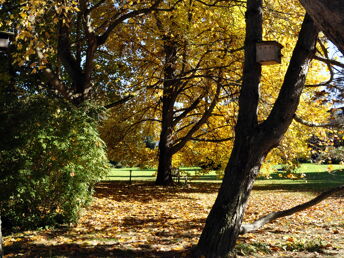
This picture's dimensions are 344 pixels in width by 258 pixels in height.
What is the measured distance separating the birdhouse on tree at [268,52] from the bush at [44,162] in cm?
407

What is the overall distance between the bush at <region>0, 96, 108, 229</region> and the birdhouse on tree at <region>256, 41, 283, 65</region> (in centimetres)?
407

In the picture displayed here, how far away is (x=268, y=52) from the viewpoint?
5414 millimetres

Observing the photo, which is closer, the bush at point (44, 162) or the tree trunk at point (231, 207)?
the tree trunk at point (231, 207)

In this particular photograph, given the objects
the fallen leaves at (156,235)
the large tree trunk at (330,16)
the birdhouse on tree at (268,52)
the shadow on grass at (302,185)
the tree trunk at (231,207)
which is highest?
the birdhouse on tree at (268,52)

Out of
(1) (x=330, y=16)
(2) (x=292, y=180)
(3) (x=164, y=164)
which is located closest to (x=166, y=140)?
(3) (x=164, y=164)

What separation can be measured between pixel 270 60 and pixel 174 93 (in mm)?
11337

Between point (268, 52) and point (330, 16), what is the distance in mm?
3528

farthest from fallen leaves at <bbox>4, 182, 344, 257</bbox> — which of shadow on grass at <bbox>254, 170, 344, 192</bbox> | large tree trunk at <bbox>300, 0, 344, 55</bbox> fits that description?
shadow on grass at <bbox>254, 170, 344, 192</bbox>

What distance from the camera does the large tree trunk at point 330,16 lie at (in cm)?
193

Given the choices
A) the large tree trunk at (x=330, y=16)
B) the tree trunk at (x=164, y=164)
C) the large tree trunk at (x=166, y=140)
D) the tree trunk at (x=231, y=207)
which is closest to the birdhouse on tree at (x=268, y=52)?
the tree trunk at (x=231, y=207)

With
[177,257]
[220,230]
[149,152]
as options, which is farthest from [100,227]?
[149,152]

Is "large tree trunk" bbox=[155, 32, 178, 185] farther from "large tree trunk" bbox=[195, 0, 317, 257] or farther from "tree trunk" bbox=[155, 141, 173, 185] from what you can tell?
"large tree trunk" bbox=[195, 0, 317, 257]

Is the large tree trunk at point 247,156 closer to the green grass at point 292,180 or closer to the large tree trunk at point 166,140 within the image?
the green grass at point 292,180

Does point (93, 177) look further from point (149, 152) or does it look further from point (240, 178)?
point (149, 152)
